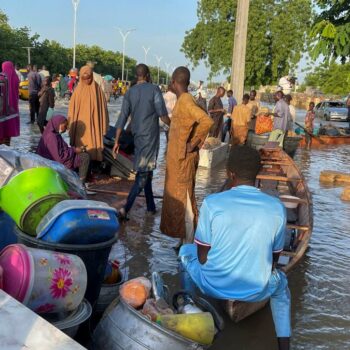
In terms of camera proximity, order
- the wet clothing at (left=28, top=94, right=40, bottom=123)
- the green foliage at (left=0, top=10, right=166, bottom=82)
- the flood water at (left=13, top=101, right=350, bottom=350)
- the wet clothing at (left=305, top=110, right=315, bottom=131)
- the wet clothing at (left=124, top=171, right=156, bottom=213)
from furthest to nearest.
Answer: the green foliage at (left=0, top=10, right=166, bottom=82)
the wet clothing at (left=305, top=110, right=315, bottom=131)
the wet clothing at (left=28, top=94, right=40, bottom=123)
the wet clothing at (left=124, top=171, right=156, bottom=213)
the flood water at (left=13, top=101, right=350, bottom=350)

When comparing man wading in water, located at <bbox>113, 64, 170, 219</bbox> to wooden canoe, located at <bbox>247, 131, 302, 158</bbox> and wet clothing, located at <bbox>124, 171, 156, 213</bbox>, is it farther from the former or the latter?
wooden canoe, located at <bbox>247, 131, 302, 158</bbox>

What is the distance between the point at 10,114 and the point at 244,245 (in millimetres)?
6463

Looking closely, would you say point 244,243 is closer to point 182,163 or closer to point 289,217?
point 182,163

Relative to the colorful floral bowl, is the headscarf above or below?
above

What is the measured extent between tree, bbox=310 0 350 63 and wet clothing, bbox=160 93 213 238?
11.3 m

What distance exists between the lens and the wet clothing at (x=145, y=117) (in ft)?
19.9

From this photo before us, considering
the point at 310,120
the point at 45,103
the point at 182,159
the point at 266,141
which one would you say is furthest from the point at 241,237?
the point at 310,120

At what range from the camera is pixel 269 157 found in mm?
10203

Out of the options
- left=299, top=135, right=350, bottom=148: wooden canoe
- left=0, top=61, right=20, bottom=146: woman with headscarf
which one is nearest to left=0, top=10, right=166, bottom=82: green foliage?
left=299, top=135, right=350, bottom=148: wooden canoe

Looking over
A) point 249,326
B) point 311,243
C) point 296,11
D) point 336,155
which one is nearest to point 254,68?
point 296,11

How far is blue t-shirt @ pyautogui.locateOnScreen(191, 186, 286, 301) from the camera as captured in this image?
10.3 feet

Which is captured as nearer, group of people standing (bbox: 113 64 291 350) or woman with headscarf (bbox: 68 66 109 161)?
group of people standing (bbox: 113 64 291 350)

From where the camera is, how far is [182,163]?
17.3 feet

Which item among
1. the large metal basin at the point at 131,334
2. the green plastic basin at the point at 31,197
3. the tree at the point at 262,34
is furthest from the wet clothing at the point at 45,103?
the tree at the point at 262,34
